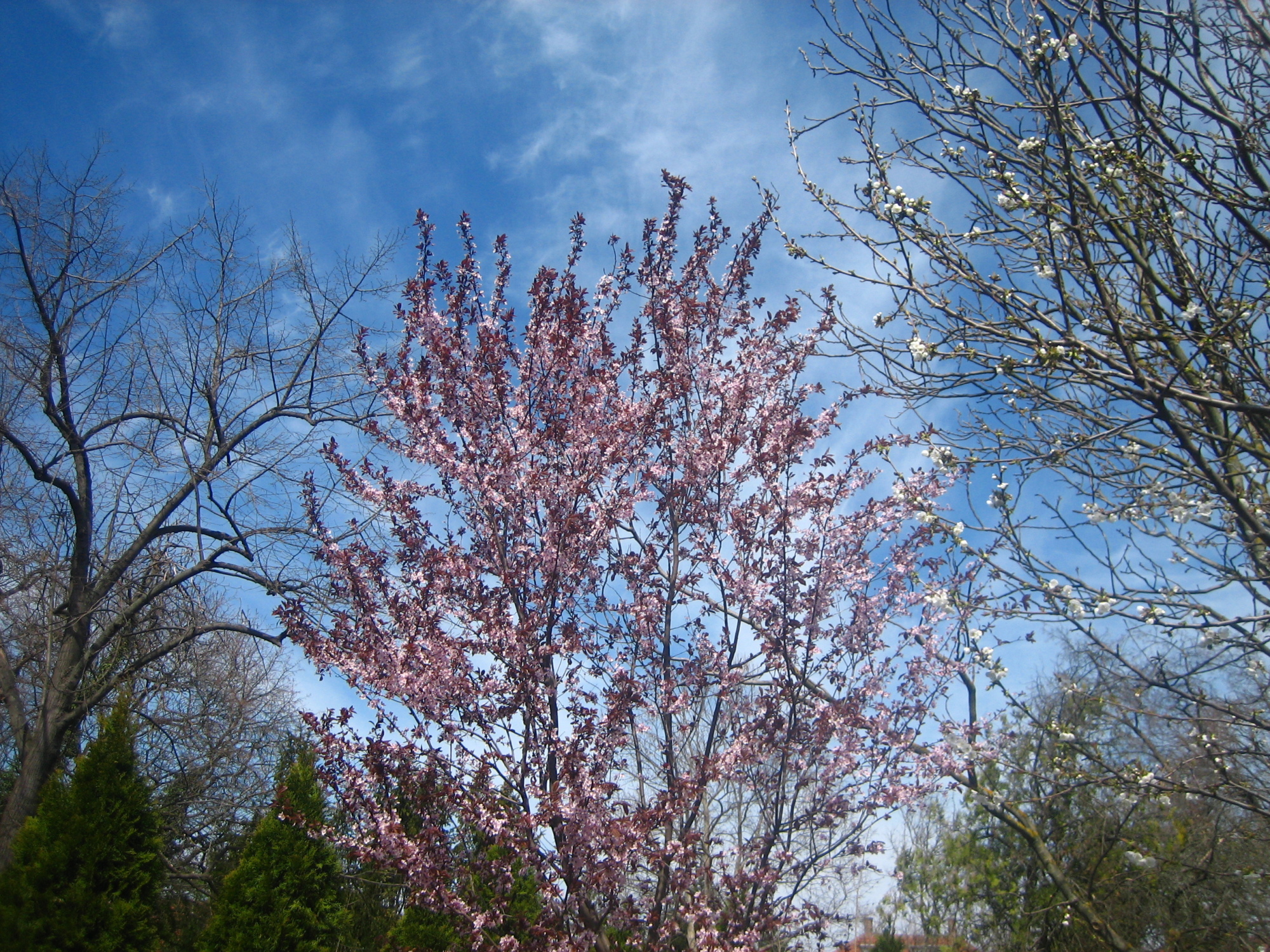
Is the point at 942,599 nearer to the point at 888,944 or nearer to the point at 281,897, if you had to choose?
the point at 281,897

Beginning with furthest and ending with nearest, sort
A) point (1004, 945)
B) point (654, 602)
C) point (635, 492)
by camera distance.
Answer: point (1004, 945)
point (635, 492)
point (654, 602)

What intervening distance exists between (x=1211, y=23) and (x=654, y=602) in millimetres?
3913

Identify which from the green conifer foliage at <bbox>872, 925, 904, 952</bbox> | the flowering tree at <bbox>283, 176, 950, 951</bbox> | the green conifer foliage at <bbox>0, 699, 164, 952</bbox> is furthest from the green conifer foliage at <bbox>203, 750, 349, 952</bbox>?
the green conifer foliage at <bbox>872, 925, 904, 952</bbox>

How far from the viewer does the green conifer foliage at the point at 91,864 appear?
851 centimetres

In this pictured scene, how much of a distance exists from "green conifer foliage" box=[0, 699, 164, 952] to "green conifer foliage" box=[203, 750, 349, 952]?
1.20 metres

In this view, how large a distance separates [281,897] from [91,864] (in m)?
2.58

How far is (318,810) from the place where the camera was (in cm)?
1150

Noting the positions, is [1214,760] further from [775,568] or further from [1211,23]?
[1211,23]

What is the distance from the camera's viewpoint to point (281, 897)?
10.6m

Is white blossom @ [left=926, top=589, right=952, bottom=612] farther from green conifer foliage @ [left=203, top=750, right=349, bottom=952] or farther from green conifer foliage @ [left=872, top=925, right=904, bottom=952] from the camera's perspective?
green conifer foliage @ [left=872, top=925, right=904, bottom=952]

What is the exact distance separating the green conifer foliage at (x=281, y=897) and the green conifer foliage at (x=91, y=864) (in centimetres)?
120

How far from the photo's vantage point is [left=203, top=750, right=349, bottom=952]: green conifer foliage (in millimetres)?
10281

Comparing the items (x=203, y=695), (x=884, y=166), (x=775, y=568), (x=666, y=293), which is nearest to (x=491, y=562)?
(x=775, y=568)

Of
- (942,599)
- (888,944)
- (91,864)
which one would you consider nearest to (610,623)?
(942,599)
